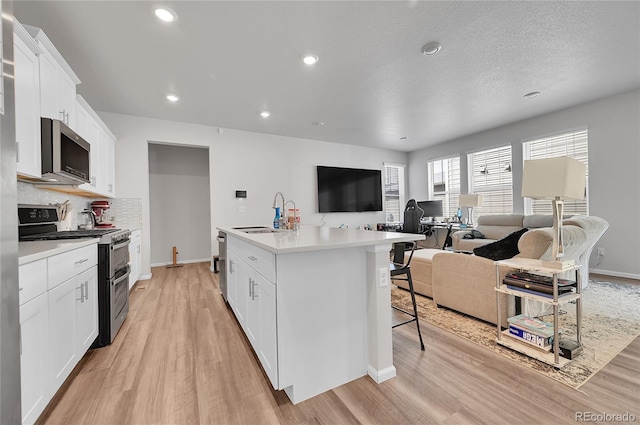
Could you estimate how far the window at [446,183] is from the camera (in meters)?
6.32

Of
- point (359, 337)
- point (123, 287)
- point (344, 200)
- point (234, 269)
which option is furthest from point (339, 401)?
point (344, 200)

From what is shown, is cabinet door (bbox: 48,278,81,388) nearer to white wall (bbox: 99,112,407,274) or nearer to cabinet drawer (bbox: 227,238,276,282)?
cabinet drawer (bbox: 227,238,276,282)

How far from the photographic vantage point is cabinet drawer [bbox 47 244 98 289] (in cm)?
141

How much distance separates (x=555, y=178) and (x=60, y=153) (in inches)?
147

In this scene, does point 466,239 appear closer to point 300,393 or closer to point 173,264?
point 300,393

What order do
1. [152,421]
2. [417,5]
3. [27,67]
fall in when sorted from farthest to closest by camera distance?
[417,5] → [27,67] → [152,421]

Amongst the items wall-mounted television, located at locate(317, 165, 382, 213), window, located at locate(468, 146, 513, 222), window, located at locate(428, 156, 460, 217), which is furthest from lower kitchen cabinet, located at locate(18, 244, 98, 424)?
window, located at locate(428, 156, 460, 217)

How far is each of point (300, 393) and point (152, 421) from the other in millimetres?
765

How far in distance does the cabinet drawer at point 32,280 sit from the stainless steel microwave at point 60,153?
1030 millimetres

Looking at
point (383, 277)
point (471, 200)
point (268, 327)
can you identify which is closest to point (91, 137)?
point (268, 327)

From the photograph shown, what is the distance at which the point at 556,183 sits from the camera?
1.91 meters

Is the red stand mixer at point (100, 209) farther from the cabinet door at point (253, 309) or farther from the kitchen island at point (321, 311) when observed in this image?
the kitchen island at point (321, 311)

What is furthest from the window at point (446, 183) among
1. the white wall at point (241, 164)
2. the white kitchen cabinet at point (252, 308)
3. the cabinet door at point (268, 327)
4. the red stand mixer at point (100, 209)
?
the red stand mixer at point (100, 209)

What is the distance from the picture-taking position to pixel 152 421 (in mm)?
1336
